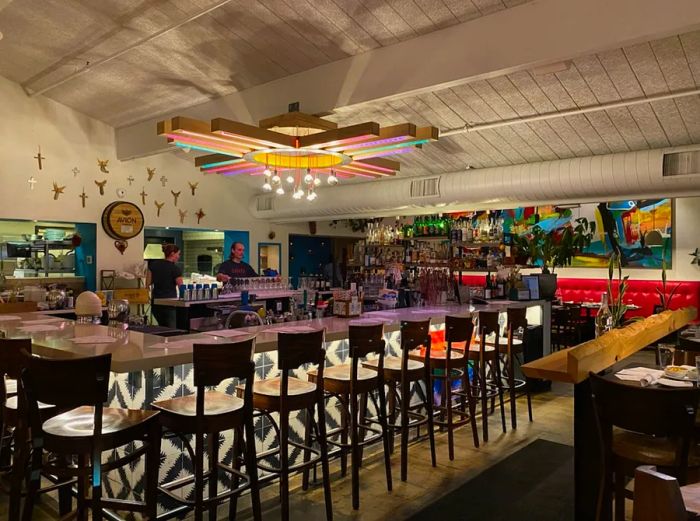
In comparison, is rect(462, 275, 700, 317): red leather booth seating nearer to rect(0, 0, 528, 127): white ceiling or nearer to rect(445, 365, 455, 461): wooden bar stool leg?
rect(445, 365, 455, 461): wooden bar stool leg

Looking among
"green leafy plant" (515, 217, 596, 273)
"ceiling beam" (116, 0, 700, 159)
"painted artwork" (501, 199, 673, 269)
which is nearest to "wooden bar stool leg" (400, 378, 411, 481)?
"ceiling beam" (116, 0, 700, 159)

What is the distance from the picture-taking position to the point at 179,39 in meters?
5.64

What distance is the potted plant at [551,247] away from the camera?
22.2 feet

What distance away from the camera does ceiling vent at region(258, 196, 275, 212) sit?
1114 centimetres

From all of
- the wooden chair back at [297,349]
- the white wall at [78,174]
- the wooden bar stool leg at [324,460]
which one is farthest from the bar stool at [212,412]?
the white wall at [78,174]

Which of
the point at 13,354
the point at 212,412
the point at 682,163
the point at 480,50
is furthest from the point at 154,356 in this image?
the point at 682,163

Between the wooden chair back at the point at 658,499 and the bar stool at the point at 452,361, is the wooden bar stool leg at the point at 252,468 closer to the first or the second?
the bar stool at the point at 452,361

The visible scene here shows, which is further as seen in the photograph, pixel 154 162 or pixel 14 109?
pixel 154 162

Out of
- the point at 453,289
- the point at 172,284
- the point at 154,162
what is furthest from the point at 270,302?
the point at 154,162

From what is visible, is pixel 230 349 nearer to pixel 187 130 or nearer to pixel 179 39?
pixel 187 130

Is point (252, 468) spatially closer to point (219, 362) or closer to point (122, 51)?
point (219, 362)

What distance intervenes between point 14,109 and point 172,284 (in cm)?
327

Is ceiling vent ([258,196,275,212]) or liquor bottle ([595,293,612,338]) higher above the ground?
ceiling vent ([258,196,275,212])

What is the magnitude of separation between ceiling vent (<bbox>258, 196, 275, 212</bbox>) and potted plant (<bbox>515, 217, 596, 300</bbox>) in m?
4.85
